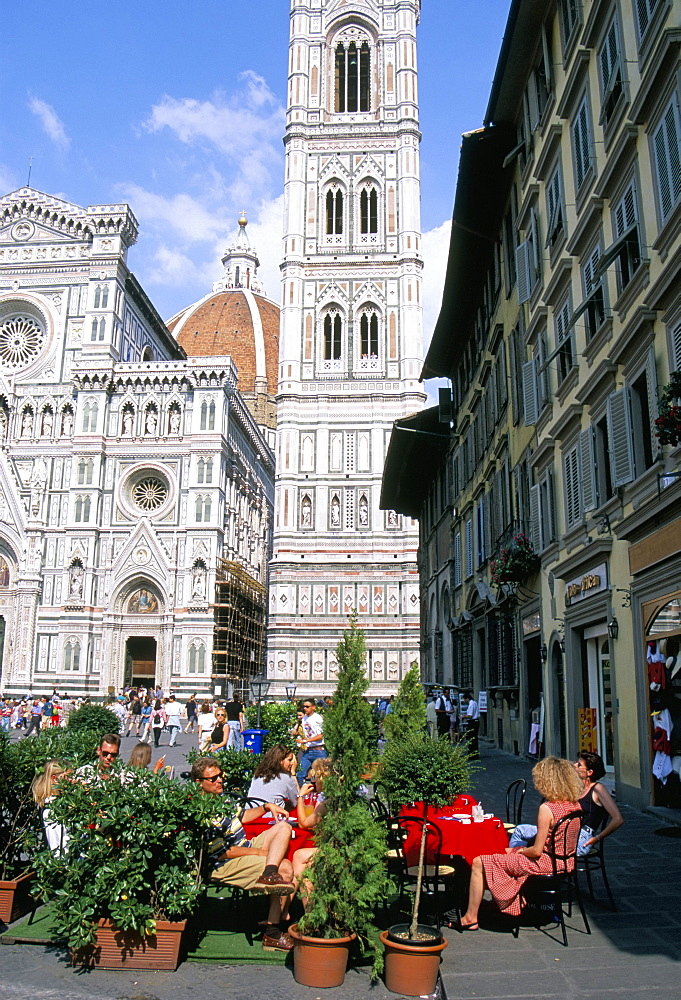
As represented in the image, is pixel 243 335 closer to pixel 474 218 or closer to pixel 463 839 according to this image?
pixel 474 218

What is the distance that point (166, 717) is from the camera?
29.7 meters

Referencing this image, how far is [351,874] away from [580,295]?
36.4 ft

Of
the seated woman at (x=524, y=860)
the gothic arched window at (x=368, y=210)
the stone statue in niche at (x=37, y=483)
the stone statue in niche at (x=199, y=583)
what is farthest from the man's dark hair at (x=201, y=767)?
the gothic arched window at (x=368, y=210)

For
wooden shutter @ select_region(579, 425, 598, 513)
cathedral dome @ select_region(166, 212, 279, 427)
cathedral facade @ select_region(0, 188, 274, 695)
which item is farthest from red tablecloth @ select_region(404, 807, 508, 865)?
cathedral dome @ select_region(166, 212, 279, 427)

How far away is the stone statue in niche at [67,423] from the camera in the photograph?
56.1 meters

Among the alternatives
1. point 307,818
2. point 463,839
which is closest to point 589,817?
point 463,839

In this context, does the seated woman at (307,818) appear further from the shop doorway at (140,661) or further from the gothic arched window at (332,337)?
the gothic arched window at (332,337)

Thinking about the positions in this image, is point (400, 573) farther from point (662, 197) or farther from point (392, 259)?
point (662, 197)

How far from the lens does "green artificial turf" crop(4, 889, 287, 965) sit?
620 cm

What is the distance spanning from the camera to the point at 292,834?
22.3 ft

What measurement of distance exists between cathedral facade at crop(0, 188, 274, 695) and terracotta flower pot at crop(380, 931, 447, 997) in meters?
45.4

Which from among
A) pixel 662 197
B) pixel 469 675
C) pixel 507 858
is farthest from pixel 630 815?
pixel 469 675

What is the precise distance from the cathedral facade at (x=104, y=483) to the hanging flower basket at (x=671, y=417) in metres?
43.5

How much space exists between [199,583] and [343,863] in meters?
46.8
